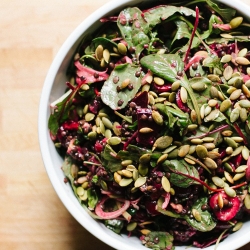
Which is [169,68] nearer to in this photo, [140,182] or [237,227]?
[140,182]

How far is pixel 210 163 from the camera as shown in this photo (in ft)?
3.43

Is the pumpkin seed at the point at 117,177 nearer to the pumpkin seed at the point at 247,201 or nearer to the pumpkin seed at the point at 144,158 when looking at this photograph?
the pumpkin seed at the point at 144,158

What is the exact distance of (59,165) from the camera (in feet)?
3.91

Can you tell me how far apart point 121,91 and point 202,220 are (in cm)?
37

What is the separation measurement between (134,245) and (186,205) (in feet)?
0.60

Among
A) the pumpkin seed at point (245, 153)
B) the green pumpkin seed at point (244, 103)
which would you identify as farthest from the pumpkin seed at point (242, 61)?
the pumpkin seed at point (245, 153)

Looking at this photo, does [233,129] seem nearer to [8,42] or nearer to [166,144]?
[166,144]

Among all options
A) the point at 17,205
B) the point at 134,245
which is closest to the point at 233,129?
the point at 134,245

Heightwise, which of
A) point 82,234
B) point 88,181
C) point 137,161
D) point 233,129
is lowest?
point 82,234

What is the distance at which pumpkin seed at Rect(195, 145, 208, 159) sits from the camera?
3.38 ft

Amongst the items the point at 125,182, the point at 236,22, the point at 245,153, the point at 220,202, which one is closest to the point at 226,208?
the point at 220,202

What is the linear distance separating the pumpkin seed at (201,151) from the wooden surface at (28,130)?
52 cm

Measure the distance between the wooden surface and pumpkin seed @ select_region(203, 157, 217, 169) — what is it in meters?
0.51

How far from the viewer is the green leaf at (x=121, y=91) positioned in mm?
1071
